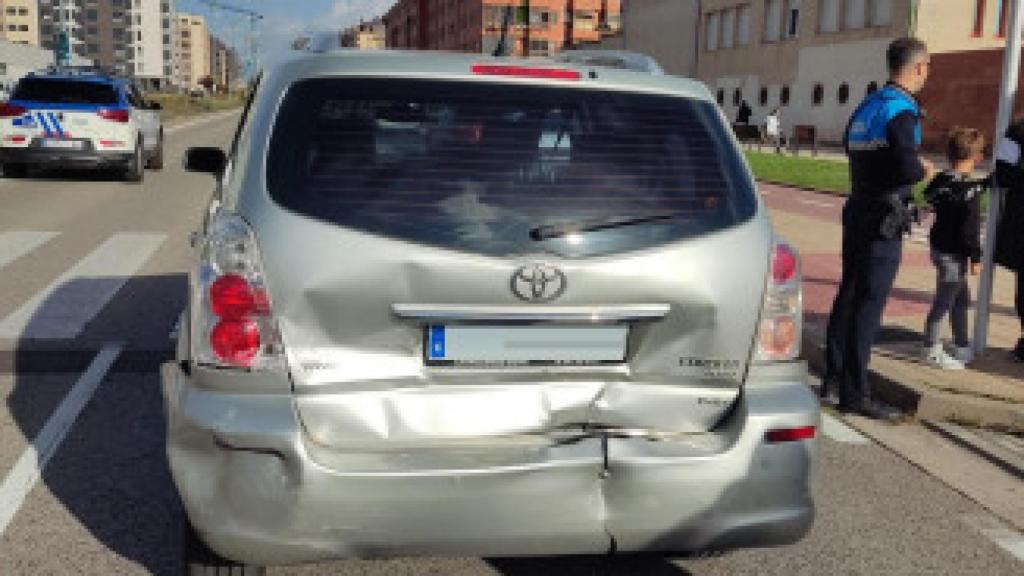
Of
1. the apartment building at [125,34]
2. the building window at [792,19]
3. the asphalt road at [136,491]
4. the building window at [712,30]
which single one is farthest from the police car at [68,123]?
the apartment building at [125,34]

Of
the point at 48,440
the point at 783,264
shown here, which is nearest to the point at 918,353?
the point at 783,264

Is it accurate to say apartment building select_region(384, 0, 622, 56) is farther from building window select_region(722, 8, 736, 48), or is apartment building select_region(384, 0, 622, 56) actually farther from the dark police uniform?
the dark police uniform

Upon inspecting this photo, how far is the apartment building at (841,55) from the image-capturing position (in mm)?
38031

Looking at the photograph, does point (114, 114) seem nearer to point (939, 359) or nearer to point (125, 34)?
point (939, 359)

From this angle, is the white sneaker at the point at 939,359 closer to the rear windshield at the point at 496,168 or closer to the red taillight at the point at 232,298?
the rear windshield at the point at 496,168

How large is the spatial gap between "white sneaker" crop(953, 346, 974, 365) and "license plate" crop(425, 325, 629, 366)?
4.30 metres

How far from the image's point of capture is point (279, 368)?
2631mm

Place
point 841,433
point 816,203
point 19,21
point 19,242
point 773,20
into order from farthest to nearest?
1. point 19,21
2. point 773,20
3. point 816,203
4. point 19,242
5. point 841,433

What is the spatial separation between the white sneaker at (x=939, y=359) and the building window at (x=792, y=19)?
50001 millimetres

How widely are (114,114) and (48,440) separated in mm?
12707

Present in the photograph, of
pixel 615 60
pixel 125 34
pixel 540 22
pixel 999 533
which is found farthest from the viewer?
pixel 125 34

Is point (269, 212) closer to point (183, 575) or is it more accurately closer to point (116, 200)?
point (183, 575)

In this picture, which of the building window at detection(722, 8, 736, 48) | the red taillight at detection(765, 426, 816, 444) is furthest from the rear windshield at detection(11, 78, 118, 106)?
the building window at detection(722, 8, 736, 48)

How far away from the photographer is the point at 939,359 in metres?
6.23
